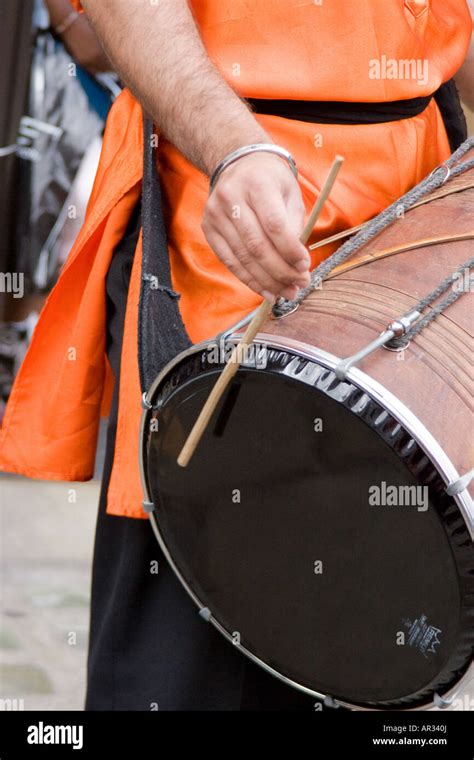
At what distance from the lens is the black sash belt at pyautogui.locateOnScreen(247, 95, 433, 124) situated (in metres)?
1.29

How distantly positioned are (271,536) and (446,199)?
475 millimetres

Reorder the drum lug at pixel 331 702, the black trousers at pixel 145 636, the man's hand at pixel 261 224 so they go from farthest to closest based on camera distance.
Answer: the black trousers at pixel 145 636 → the drum lug at pixel 331 702 → the man's hand at pixel 261 224

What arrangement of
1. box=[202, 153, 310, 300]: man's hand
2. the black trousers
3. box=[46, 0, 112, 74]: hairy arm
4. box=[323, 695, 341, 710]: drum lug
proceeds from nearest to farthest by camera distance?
box=[202, 153, 310, 300]: man's hand
box=[323, 695, 341, 710]: drum lug
the black trousers
box=[46, 0, 112, 74]: hairy arm

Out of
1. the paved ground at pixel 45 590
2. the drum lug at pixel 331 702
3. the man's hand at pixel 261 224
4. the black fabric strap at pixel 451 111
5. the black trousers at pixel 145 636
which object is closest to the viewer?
the man's hand at pixel 261 224

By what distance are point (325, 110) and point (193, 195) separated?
0.19 meters

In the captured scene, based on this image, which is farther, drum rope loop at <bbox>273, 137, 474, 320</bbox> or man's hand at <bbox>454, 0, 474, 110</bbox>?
man's hand at <bbox>454, 0, 474, 110</bbox>

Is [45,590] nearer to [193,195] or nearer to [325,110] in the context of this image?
[193,195]

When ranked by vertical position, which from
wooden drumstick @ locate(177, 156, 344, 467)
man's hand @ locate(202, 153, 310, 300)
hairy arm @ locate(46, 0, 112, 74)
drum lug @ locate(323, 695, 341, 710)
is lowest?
drum lug @ locate(323, 695, 341, 710)

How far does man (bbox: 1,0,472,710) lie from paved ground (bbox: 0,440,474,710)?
58 cm

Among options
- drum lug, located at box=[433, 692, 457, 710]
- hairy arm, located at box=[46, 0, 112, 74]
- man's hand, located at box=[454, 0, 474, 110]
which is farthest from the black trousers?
hairy arm, located at box=[46, 0, 112, 74]

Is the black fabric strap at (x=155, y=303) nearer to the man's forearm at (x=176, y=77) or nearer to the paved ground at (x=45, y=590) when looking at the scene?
the man's forearm at (x=176, y=77)

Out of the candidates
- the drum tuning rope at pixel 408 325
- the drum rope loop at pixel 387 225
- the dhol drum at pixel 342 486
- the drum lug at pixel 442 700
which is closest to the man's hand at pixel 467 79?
the drum rope loop at pixel 387 225

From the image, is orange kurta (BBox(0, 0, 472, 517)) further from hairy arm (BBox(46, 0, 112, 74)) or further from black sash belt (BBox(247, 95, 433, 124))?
hairy arm (BBox(46, 0, 112, 74))

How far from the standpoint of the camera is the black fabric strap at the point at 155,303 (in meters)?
1.26
